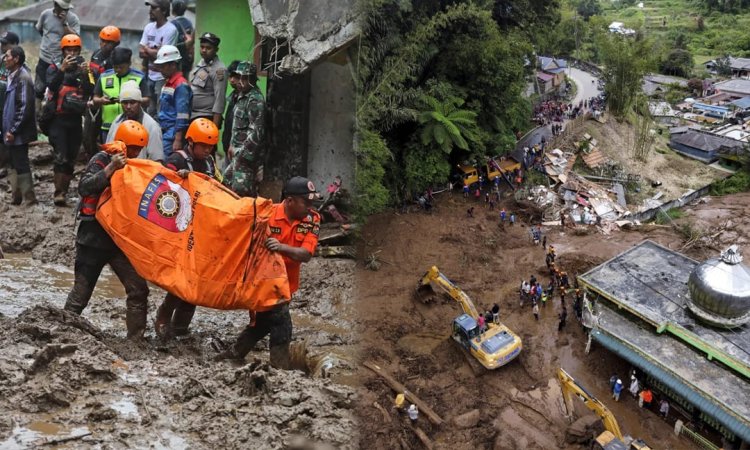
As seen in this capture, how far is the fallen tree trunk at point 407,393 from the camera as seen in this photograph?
36.6ft

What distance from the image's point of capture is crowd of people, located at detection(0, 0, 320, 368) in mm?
6469

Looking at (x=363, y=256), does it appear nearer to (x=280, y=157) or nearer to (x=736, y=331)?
(x=280, y=157)

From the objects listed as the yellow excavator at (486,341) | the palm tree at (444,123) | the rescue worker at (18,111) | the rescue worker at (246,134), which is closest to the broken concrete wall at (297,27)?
the rescue worker at (246,134)

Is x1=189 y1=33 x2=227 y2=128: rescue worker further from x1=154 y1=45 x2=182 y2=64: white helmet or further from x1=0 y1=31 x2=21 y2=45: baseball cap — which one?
x1=0 y1=31 x2=21 y2=45: baseball cap

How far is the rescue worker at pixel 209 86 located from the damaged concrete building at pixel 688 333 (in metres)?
8.68

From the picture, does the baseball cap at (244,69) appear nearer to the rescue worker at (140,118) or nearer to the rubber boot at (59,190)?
the rescue worker at (140,118)

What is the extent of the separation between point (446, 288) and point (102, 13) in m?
16.7

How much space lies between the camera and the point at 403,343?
43.7 ft

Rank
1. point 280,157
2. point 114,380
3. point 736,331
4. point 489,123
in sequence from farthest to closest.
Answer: point 489,123 → point 736,331 → point 280,157 → point 114,380

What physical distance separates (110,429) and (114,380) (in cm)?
77

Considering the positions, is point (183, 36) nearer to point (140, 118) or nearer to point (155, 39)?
point (155, 39)

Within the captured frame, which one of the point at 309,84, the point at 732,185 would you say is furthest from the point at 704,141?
the point at 309,84

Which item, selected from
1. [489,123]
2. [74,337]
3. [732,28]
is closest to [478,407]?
[74,337]

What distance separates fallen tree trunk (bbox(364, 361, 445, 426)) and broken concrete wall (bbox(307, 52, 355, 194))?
3.67 meters
